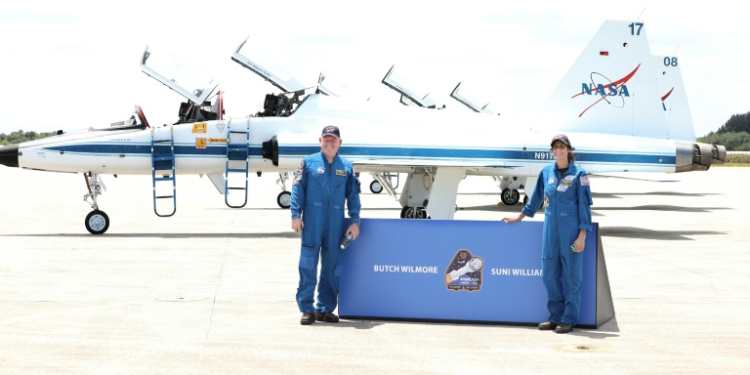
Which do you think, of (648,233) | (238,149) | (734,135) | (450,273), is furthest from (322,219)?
(734,135)

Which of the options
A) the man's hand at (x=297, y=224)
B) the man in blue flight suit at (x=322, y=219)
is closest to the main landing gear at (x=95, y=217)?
the man in blue flight suit at (x=322, y=219)

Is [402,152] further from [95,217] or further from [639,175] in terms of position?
[95,217]

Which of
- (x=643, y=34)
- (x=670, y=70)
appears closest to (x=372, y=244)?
(x=643, y=34)

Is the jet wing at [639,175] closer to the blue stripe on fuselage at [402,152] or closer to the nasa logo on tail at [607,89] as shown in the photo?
the blue stripe on fuselage at [402,152]

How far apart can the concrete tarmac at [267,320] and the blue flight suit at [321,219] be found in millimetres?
325

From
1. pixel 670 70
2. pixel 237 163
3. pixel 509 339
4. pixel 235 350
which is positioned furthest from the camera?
pixel 670 70

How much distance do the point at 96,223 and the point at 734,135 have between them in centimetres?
12807

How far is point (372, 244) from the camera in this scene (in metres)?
8.52

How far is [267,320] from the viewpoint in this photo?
8312 millimetres

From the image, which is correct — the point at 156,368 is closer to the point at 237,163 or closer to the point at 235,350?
the point at 235,350

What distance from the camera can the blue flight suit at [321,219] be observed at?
27.0 ft

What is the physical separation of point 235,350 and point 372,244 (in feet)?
6.47

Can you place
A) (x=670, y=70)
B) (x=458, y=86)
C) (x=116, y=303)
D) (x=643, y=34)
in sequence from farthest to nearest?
(x=458, y=86), (x=670, y=70), (x=643, y=34), (x=116, y=303)

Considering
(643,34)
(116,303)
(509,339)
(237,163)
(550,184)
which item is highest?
(643,34)
